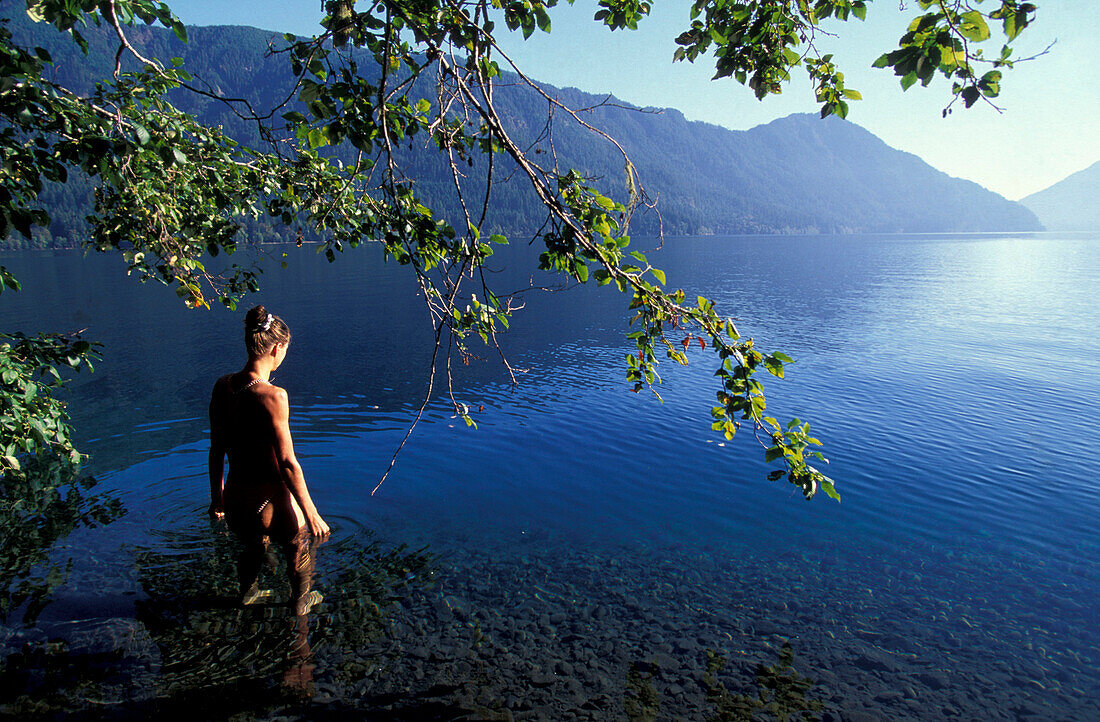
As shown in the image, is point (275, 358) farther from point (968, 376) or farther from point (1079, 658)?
point (968, 376)

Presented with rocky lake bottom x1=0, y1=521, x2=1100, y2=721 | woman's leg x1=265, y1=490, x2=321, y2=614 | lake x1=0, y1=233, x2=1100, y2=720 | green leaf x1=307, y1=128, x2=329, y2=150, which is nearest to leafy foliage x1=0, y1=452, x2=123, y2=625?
lake x1=0, y1=233, x2=1100, y2=720

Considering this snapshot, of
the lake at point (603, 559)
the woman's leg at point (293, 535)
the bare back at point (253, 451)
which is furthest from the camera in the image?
the lake at point (603, 559)

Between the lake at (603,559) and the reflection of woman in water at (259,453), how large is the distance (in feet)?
6.80

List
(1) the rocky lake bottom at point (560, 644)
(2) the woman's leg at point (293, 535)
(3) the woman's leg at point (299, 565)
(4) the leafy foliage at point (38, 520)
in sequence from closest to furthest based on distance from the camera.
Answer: (2) the woman's leg at point (293, 535)
(3) the woman's leg at point (299, 565)
(1) the rocky lake bottom at point (560, 644)
(4) the leafy foliage at point (38, 520)

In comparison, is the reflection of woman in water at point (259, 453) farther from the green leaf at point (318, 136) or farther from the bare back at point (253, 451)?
the green leaf at point (318, 136)

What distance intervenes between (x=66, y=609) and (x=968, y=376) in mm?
31102

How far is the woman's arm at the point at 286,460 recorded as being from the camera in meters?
6.21

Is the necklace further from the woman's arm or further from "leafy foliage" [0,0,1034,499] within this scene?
"leafy foliage" [0,0,1034,499]

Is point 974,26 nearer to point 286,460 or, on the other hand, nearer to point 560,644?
point 286,460

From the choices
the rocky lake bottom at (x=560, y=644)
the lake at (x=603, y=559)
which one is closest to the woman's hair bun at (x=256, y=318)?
the lake at (x=603, y=559)

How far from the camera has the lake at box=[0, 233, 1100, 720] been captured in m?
7.57

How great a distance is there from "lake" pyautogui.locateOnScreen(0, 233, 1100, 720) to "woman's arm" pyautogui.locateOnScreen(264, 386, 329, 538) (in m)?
2.26

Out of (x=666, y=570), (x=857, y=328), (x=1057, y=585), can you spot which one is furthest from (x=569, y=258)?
(x=857, y=328)

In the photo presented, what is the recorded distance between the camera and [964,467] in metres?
16.3
